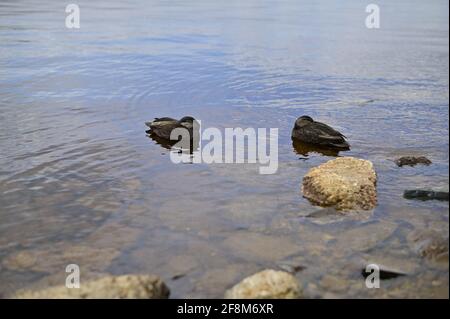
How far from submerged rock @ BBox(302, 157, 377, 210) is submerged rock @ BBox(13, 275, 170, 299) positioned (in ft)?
9.48

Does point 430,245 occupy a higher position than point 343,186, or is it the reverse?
point 343,186

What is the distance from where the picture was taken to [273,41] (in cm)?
2111

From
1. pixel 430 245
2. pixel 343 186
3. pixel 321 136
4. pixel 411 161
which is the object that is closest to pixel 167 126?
pixel 321 136

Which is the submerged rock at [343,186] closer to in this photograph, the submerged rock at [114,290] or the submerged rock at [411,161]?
the submerged rock at [411,161]

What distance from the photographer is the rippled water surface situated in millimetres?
5211

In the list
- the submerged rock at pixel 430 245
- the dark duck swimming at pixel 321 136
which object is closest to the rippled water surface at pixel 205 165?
the submerged rock at pixel 430 245

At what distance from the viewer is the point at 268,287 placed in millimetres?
4301

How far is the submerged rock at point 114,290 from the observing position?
4266mm

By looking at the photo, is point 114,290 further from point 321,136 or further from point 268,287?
point 321,136

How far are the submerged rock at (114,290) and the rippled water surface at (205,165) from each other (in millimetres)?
341

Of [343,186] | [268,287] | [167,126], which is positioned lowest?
[268,287]

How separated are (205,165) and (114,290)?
4.04 m
